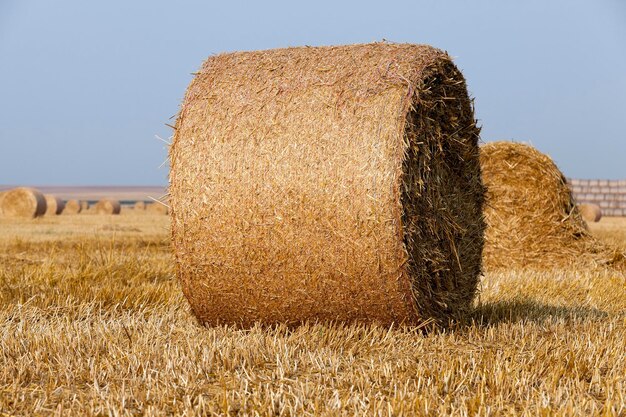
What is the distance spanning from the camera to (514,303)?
651 centimetres

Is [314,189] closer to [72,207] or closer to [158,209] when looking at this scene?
[72,207]

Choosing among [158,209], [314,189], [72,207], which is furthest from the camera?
[158,209]

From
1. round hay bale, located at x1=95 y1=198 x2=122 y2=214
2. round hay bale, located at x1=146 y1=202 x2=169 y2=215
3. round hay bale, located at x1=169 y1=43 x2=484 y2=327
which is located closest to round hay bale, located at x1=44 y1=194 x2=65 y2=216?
round hay bale, located at x1=95 y1=198 x2=122 y2=214

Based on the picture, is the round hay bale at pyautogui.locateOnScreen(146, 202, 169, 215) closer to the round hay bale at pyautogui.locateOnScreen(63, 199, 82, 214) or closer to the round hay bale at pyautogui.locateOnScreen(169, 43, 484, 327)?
the round hay bale at pyautogui.locateOnScreen(63, 199, 82, 214)

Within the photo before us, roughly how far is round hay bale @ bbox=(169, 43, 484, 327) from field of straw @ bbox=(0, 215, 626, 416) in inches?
10.2

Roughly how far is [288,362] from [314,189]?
1208 millimetres

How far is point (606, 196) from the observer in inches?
1371

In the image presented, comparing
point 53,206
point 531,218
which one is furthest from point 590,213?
point 53,206

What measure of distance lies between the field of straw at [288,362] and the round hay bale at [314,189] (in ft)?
0.85

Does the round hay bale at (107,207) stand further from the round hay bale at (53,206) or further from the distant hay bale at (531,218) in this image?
the distant hay bale at (531,218)

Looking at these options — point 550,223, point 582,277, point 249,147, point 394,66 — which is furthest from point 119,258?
point 550,223

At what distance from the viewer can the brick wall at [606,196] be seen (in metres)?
34.7

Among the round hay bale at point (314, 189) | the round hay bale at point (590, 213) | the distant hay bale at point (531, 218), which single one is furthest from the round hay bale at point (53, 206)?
the round hay bale at point (314, 189)

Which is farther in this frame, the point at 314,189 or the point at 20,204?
the point at 20,204
